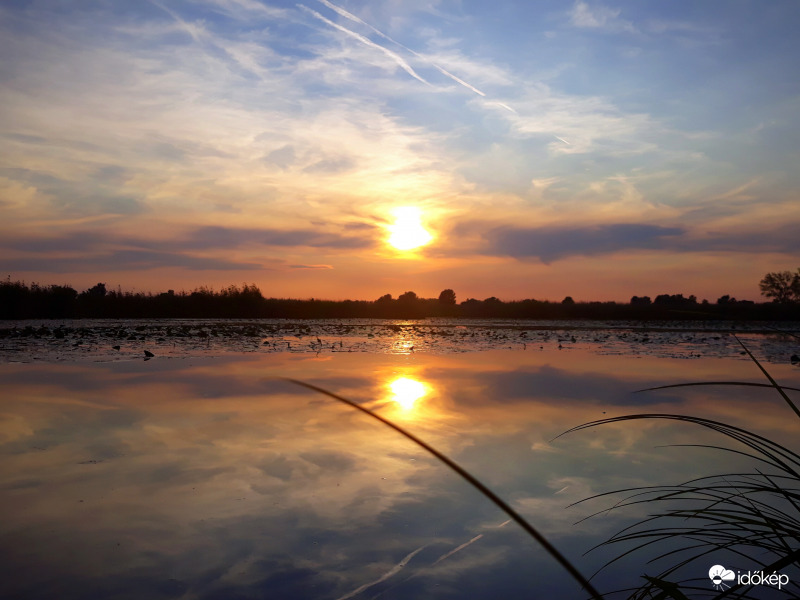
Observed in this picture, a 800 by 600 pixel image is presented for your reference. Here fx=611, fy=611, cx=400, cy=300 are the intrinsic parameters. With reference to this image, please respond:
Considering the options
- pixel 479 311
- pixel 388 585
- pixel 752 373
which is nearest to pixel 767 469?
pixel 388 585

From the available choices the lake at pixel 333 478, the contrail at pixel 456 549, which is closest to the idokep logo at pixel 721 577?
the lake at pixel 333 478

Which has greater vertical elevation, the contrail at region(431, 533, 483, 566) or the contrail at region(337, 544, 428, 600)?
the contrail at region(431, 533, 483, 566)

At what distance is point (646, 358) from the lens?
1352cm

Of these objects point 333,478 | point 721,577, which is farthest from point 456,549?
point 721,577

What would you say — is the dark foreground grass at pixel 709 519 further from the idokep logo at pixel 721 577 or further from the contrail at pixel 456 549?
the contrail at pixel 456 549

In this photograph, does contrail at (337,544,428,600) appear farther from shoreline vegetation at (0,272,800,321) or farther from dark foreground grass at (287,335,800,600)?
shoreline vegetation at (0,272,800,321)

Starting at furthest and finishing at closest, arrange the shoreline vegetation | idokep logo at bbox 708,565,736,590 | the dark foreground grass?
the shoreline vegetation, idokep logo at bbox 708,565,736,590, the dark foreground grass

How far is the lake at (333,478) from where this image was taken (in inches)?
126

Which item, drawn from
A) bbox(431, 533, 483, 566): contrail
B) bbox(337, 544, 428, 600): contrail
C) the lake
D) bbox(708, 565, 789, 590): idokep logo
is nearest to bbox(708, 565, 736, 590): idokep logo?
bbox(708, 565, 789, 590): idokep logo

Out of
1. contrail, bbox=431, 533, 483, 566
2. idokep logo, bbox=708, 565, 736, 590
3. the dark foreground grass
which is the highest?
the dark foreground grass

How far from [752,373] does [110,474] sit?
1059 centimetres

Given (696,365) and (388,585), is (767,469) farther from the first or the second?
(696,365)

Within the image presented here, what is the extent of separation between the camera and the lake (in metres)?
3.21

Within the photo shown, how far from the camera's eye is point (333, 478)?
185 inches
